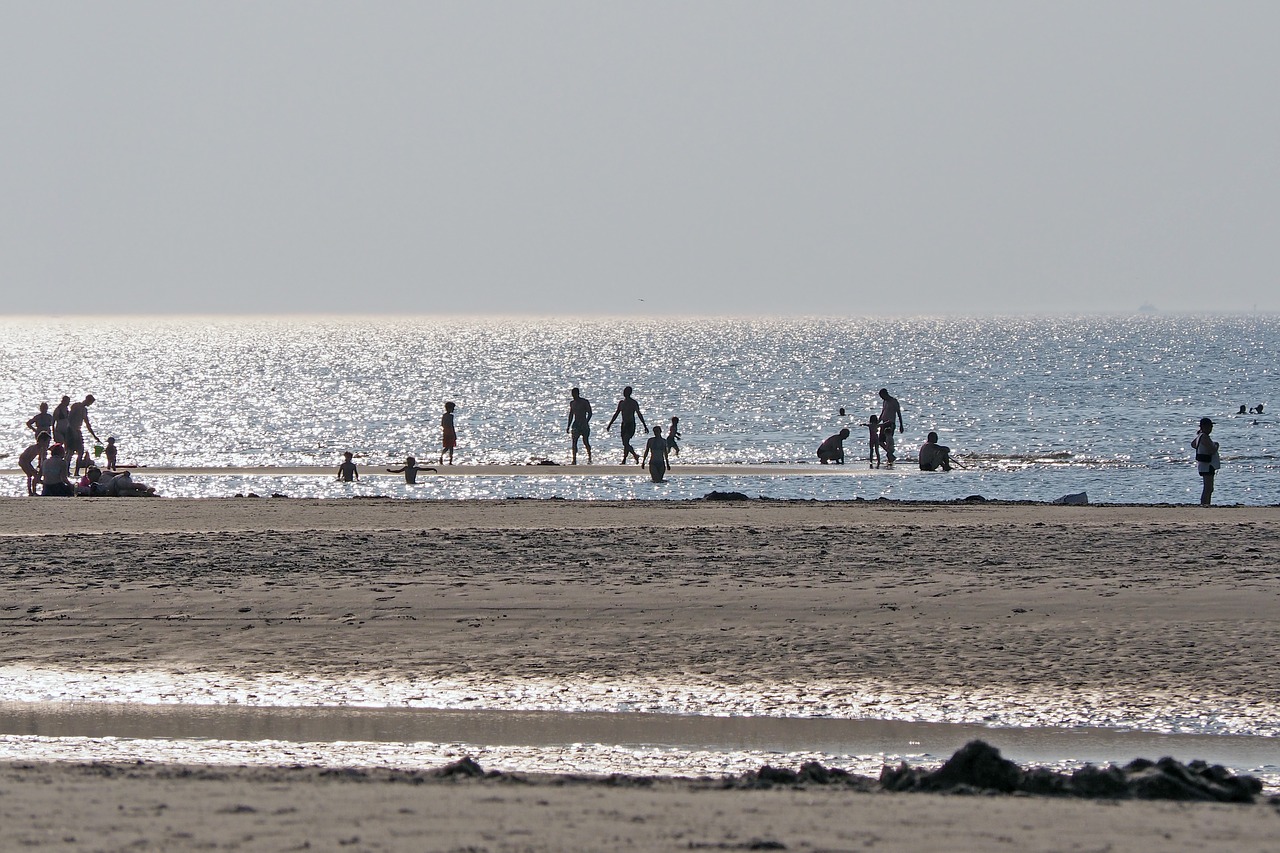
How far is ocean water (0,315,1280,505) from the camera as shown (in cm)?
2762

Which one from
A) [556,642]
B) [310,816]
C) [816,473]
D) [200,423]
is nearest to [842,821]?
[310,816]

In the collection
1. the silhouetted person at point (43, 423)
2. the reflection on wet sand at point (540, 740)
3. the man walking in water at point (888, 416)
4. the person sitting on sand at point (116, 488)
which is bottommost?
the reflection on wet sand at point (540, 740)

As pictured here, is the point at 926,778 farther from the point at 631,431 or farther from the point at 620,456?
the point at 620,456

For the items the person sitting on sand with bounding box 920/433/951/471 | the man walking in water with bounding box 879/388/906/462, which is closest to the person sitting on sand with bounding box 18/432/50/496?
the man walking in water with bounding box 879/388/906/462

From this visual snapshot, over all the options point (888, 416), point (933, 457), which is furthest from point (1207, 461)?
point (933, 457)

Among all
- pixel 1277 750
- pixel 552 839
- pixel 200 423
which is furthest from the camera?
pixel 200 423

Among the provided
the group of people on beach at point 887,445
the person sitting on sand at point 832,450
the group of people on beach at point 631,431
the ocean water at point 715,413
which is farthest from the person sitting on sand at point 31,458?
the person sitting on sand at point 832,450

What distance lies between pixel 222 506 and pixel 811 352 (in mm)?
125254

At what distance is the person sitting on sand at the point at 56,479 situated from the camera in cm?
2108

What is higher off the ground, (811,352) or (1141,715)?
(811,352)

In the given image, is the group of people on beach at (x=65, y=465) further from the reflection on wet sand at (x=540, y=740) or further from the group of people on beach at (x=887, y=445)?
the group of people on beach at (x=887, y=445)

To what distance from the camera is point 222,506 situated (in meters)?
19.1

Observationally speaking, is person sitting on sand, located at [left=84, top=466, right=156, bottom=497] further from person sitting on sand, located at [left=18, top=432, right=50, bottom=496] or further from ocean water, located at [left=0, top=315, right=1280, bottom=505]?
ocean water, located at [left=0, top=315, right=1280, bottom=505]

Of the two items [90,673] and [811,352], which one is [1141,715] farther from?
[811,352]
